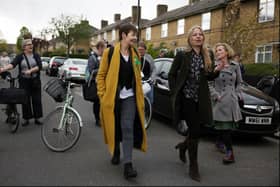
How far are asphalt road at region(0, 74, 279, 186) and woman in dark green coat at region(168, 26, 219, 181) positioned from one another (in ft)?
1.57

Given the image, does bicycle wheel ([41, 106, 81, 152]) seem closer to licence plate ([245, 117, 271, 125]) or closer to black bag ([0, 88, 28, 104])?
black bag ([0, 88, 28, 104])

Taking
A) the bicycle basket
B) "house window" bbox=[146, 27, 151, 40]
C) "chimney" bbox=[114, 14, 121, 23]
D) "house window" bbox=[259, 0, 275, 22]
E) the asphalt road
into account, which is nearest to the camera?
the asphalt road

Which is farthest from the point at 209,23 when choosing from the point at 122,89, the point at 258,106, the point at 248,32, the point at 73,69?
the point at 122,89

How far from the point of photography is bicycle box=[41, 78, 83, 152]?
5746 mm

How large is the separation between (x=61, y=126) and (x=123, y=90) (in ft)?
5.41

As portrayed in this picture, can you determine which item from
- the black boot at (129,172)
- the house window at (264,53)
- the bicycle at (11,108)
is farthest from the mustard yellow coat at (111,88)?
the house window at (264,53)

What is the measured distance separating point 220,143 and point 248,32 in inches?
567

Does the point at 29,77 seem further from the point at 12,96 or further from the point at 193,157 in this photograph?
the point at 193,157

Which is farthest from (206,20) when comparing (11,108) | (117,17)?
(117,17)

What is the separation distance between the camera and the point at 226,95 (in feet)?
17.8

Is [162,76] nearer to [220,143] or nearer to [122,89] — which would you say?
[220,143]

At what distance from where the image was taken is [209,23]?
104 feet

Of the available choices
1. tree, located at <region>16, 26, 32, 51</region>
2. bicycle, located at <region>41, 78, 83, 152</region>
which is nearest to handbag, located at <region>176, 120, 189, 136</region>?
bicycle, located at <region>41, 78, 83, 152</region>

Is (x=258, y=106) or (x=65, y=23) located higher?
(x=65, y=23)
